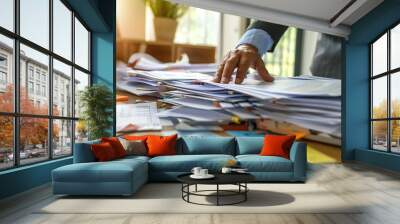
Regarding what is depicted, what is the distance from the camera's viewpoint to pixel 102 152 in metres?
5.62

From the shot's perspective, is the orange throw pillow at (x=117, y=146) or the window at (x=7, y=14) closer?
the window at (x=7, y=14)

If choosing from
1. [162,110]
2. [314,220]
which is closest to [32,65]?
[162,110]

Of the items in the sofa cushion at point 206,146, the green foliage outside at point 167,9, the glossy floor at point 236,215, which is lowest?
the glossy floor at point 236,215

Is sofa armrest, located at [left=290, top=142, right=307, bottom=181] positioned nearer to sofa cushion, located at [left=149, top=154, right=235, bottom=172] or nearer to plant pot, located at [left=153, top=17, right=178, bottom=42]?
sofa cushion, located at [left=149, top=154, right=235, bottom=172]

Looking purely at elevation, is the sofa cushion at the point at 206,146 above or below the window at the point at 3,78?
below

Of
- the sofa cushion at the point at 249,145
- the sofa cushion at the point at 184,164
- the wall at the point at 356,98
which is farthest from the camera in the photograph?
the wall at the point at 356,98

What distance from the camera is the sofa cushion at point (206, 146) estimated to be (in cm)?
672

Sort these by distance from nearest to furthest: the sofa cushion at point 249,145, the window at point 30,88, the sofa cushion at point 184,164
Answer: the window at point 30,88
the sofa cushion at point 184,164
the sofa cushion at point 249,145

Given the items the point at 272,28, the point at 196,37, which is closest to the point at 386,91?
the point at 272,28

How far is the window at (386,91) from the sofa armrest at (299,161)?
2.59 m

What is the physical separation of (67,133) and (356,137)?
20.5 ft

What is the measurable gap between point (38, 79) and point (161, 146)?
2164mm

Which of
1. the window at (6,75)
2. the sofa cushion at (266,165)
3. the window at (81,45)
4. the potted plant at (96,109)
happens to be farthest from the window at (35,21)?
the sofa cushion at (266,165)

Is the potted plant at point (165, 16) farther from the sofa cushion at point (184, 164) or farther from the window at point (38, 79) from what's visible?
the sofa cushion at point (184, 164)
